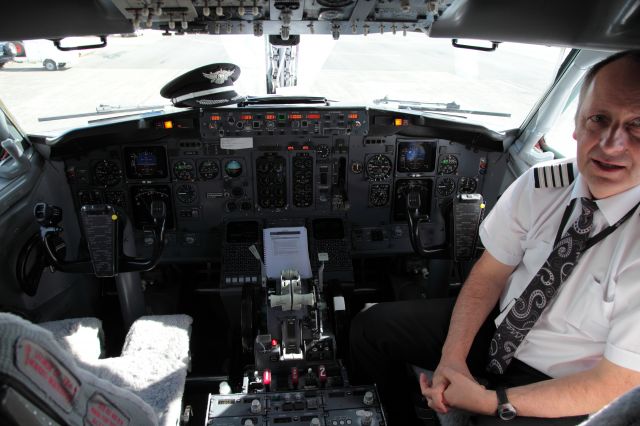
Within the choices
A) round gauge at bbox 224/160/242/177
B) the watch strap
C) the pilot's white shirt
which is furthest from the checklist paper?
the watch strap

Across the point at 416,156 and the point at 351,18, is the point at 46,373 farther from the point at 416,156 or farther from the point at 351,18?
the point at 416,156

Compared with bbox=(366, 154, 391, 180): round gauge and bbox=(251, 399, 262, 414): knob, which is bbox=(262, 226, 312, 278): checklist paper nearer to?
bbox=(366, 154, 391, 180): round gauge

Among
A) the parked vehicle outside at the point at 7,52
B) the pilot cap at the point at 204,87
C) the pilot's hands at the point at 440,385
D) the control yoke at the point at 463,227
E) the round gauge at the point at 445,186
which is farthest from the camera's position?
the round gauge at the point at 445,186

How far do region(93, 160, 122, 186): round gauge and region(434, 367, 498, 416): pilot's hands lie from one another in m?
2.71

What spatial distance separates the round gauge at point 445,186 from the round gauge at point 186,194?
6.20ft

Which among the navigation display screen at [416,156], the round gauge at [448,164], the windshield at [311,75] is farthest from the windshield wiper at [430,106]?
the round gauge at [448,164]

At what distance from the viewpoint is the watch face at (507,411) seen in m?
1.53

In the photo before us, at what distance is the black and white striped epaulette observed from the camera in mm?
1755

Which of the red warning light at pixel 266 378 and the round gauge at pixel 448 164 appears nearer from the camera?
the red warning light at pixel 266 378

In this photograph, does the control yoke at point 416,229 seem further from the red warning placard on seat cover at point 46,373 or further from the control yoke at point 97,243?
the red warning placard on seat cover at point 46,373

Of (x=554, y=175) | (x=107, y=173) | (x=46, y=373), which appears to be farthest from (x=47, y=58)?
(x=46, y=373)

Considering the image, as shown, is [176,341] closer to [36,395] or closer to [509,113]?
[36,395]

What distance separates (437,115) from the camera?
334 centimetres

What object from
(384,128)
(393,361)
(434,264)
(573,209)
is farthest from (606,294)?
(384,128)
